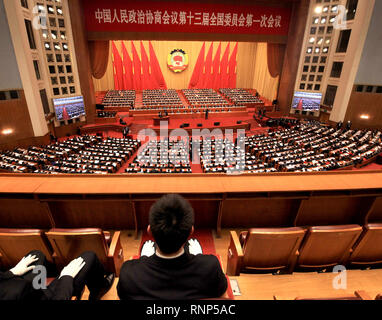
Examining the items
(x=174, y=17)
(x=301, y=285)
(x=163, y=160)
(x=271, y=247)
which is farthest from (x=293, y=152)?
(x=174, y=17)

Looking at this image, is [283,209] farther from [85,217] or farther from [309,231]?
[85,217]

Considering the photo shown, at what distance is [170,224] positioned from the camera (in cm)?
113

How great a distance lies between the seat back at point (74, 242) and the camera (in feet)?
6.31

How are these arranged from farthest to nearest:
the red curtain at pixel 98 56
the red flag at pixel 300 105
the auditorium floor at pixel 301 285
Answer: the red flag at pixel 300 105 → the red curtain at pixel 98 56 → the auditorium floor at pixel 301 285

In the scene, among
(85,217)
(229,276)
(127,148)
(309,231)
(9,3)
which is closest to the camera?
(309,231)

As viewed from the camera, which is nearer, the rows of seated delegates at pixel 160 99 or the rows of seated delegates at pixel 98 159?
the rows of seated delegates at pixel 98 159

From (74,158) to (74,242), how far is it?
817 cm

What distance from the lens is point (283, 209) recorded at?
290cm

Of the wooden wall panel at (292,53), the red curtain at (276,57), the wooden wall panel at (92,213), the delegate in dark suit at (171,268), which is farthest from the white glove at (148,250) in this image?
the red curtain at (276,57)

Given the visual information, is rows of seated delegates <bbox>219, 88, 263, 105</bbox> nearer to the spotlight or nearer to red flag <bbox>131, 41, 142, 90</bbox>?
the spotlight

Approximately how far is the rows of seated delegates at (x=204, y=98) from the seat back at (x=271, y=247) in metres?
16.4

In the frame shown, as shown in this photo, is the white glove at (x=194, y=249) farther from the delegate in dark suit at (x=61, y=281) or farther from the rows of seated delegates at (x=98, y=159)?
the rows of seated delegates at (x=98, y=159)
